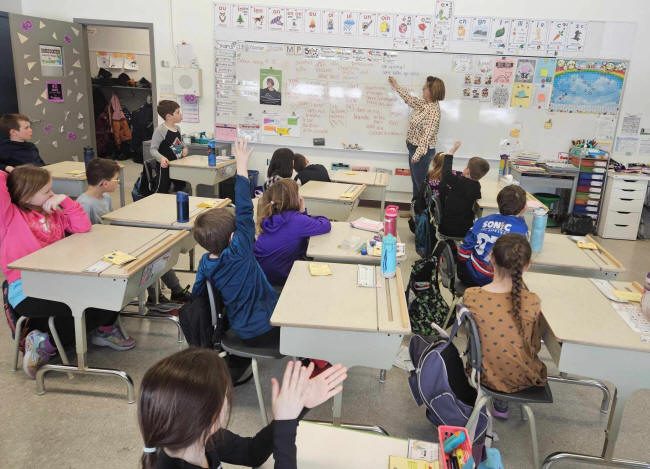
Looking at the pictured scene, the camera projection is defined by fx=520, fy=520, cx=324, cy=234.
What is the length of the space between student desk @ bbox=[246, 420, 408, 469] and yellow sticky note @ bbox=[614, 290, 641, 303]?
1.57m

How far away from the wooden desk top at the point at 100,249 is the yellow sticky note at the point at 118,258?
0.10ft

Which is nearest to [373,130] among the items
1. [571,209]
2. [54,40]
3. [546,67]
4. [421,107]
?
[421,107]

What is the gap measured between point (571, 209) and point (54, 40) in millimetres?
6851

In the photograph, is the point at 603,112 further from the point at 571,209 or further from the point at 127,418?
the point at 127,418

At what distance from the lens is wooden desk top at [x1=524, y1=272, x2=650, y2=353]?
6.74 ft

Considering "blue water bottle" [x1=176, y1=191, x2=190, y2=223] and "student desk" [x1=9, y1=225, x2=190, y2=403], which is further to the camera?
"blue water bottle" [x1=176, y1=191, x2=190, y2=223]

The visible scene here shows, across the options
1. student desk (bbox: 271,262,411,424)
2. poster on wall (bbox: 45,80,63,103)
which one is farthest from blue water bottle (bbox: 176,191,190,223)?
poster on wall (bbox: 45,80,63,103)

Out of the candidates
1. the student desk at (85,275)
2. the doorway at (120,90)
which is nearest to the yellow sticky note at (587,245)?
the student desk at (85,275)

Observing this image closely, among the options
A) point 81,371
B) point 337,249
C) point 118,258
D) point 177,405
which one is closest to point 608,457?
point 337,249

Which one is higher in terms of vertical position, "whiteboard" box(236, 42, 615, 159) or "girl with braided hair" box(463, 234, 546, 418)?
"whiteboard" box(236, 42, 615, 159)

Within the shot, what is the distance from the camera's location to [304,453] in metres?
1.41

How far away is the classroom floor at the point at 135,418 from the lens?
2.32 m

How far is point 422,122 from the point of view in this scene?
629 centimetres

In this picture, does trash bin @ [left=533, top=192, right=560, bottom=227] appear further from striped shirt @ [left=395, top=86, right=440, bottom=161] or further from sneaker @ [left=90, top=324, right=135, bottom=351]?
sneaker @ [left=90, top=324, right=135, bottom=351]
